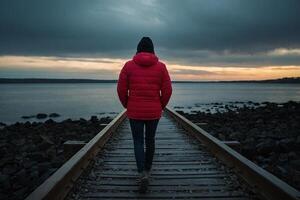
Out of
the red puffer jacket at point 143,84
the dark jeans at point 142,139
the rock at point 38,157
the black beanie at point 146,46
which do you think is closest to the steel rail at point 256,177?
the dark jeans at point 142,139

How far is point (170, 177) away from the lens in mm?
5664

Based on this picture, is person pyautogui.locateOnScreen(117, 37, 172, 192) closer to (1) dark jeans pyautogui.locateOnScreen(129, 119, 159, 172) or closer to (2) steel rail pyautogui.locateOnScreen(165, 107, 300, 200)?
(1) dark jeans pyautogui.locateOnScreen(129, 119, 159, 172)

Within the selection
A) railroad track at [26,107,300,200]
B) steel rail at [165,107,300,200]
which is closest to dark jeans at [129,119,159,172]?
railroad track at [26,107,300,200]

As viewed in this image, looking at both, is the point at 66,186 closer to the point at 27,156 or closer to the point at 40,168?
the point at 40,168

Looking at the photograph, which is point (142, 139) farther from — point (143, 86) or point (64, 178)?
point (64, 178)

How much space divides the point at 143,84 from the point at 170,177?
5.05 feet

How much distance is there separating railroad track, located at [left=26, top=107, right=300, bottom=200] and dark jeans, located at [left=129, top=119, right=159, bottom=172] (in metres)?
0.28

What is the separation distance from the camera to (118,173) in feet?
19.3

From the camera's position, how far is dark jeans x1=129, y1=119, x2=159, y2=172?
5121mm

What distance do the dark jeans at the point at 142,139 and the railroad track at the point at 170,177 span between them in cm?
28

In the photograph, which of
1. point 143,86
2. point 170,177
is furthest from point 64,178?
point 170,177

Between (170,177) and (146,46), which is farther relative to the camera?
(170,177)

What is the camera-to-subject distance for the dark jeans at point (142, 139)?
202 inches

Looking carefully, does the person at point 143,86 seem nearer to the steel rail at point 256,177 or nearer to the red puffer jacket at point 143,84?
the red puffer jacket at point 143,84
